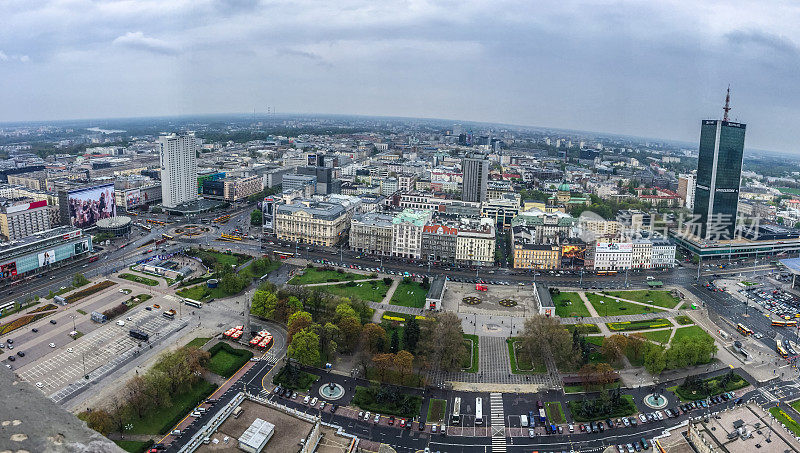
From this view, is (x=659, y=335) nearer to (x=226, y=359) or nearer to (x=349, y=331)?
(x=349, y=331)

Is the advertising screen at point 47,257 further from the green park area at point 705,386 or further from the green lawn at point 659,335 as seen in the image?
the green park area at point 705,386

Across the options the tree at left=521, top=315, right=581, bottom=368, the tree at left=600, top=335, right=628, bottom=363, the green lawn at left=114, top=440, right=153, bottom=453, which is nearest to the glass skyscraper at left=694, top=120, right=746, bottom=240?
the tree at left=600, top=335, right=628, bottom=363

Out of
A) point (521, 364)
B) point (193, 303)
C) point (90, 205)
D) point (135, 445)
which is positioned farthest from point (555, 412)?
point (90, 205)

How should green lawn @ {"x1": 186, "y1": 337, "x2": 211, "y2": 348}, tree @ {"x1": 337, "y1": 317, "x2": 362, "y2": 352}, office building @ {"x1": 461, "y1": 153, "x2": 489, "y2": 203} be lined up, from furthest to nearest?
1. office building @ {"x1": 461, "y1": 153, "x2": 489, "y2": 203}
2. green lawn @ {"x1": 186, "y1": 337, "x2": 211, "y2": 348}
3. tree @ {"x1": 337, "y1": 317, "x2": 362, "y2": 352}

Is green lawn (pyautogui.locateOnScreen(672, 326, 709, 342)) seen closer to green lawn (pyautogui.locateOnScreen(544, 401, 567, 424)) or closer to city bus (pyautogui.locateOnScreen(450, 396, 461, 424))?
green lawn (pyautogui.locateOnScreen(544, 401, 567, 424))

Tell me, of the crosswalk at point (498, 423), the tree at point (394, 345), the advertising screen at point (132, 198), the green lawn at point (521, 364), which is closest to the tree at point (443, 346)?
the tree at point (394, 345)
